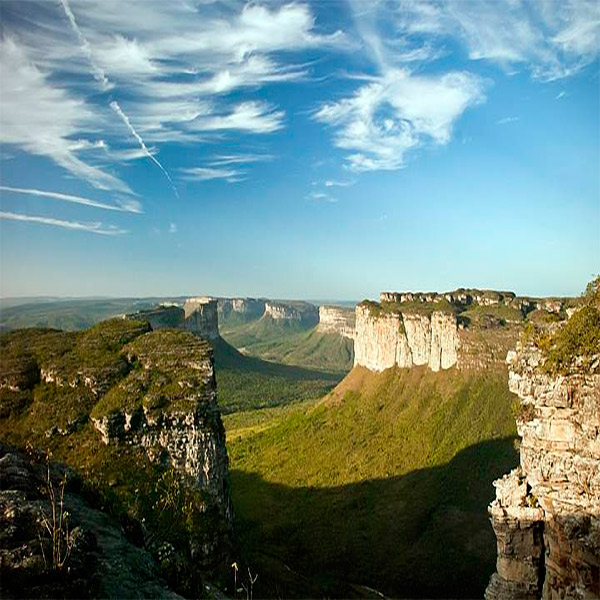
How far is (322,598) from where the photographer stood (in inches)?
1195

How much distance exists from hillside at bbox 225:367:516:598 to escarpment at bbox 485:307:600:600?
58.4 ft

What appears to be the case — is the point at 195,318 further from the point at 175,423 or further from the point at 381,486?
the point at 175,423

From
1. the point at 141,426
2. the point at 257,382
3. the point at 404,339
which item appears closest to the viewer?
the point at 141,426

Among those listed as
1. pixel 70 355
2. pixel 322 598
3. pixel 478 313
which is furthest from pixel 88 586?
pixel 478 313

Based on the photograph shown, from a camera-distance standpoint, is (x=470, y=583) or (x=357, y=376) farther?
(x=357, y=376)

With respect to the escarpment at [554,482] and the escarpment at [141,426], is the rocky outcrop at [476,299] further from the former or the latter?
the escarpment at [554,482]

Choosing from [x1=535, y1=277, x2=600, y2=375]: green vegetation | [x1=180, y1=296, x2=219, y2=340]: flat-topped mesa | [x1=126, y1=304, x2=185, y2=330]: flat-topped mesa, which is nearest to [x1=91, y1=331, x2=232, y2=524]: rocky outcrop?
[x1=535, y1=277, x2=600, y2=375]: green vegetation

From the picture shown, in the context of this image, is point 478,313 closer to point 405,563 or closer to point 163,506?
point 405,563

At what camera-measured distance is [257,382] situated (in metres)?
134

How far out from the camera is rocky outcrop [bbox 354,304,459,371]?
70438 millimetres

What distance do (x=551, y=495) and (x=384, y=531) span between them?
37.8 m

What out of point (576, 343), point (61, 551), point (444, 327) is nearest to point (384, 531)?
point (444, 327)

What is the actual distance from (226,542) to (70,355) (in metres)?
16.5

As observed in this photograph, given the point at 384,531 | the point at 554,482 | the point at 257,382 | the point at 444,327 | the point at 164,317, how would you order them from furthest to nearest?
the point at 257,382 → the point at 164,317 → the point at 444,327 → the point at 384,531 → the point at 554,482
